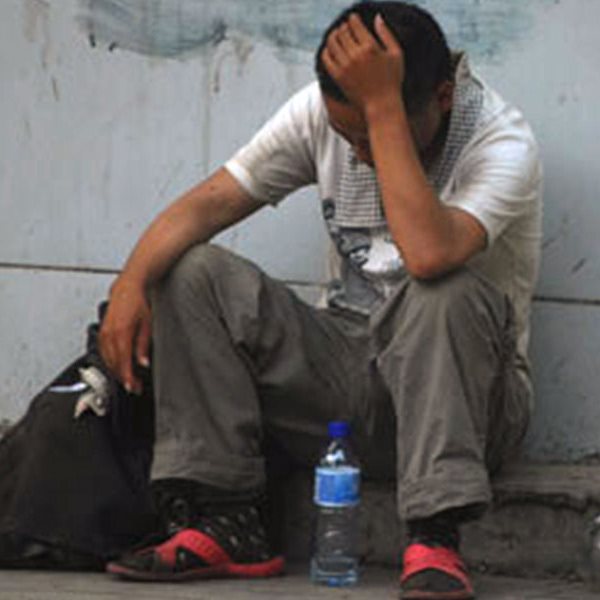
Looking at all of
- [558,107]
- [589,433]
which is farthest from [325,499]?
[558,107]

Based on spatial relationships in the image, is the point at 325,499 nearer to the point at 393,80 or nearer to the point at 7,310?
the point at 393,80

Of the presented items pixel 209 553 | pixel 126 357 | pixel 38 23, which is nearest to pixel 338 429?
pixel 209 553

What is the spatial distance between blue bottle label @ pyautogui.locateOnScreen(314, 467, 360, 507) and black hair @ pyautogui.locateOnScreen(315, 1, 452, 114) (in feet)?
2.73

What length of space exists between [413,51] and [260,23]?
1.03 m

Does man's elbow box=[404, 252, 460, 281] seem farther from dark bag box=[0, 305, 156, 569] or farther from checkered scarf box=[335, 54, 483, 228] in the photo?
dark bag box=[0, 305, 156, 569]

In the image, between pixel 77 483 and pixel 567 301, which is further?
pixel 567 301

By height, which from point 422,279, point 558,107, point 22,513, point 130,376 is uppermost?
point 558,107

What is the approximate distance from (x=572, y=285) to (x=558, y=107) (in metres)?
0.45

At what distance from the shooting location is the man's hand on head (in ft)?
14.0

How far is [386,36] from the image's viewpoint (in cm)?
432

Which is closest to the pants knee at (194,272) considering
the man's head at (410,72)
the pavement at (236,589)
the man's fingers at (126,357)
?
the man's fingers at (126,357)

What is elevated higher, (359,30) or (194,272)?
(359,30)

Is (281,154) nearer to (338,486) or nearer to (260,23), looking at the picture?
(260,23)

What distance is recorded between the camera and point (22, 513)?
4.57 metres
